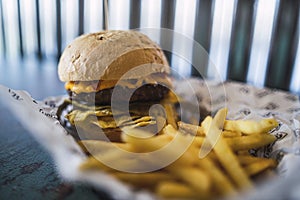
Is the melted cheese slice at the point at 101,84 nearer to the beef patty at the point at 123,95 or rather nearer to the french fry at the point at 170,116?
the beef patty at the point at 123,95

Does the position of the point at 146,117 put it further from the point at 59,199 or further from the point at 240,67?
the point at 240,67

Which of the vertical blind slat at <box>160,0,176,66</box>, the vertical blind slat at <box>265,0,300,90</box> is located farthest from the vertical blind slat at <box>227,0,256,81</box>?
the vertical blind slat at <box>160,0,176,66</box>

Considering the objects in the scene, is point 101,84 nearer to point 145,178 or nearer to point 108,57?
point 108,57

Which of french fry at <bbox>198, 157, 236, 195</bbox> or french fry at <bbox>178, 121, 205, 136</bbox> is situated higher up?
french fry at <bbox>198, 157, 236, 195</bbox>

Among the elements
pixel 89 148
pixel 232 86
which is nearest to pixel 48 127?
pixel 89 148

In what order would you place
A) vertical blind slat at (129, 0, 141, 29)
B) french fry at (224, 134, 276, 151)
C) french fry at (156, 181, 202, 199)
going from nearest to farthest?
french fry at (156, 181, 202, 199) < french fry at (224, 134, 276, 151) < vertical blind slat at (129, 0, 141, 29)

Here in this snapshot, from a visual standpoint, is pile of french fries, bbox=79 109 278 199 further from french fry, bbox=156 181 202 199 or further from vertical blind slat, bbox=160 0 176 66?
vertical blind slat, bbox=160 0 176 66

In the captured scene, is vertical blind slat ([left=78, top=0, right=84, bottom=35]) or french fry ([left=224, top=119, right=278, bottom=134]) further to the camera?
vertical blind slat ([left=78, top=0, right=84, bottom=35])

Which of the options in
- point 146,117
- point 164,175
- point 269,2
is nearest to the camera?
point 164,175
